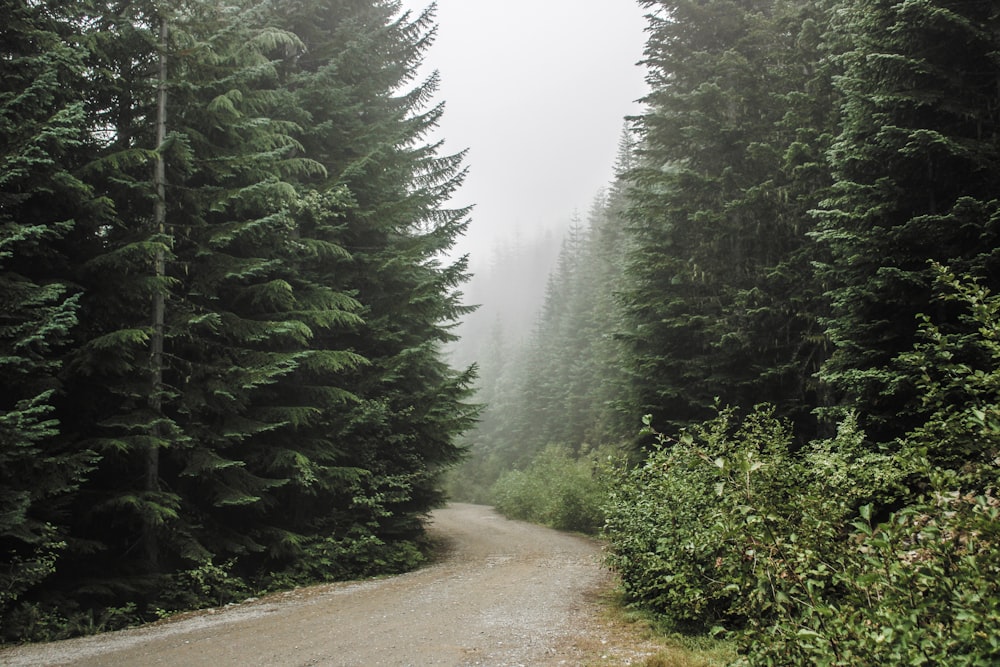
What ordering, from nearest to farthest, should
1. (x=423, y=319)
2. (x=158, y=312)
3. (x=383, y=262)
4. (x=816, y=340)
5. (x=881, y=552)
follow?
(x=881, y=552) → (x=158, y=312) → (x=816, y=340) → (x=383, y=262) → (x=423, y=319)

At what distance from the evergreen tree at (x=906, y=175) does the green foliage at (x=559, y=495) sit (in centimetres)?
723

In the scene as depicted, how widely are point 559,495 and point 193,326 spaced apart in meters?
14.3


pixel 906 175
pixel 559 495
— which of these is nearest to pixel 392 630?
pixel 906 175

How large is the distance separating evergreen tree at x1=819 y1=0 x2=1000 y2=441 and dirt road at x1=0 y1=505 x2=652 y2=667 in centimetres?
538

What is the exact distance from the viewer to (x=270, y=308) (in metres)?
12.1

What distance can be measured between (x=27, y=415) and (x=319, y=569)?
597 centimetres

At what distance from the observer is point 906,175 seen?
842cm

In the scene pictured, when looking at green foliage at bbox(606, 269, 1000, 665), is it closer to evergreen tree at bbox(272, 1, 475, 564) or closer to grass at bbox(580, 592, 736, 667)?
grass at bbox(580, 592, 736, 667)

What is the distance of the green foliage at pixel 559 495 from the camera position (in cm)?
1862

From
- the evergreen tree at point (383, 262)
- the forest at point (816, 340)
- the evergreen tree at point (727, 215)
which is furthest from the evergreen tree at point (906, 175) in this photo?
the evergreen tree at point (383, 262)

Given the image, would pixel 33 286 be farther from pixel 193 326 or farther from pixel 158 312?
pixel 193 326

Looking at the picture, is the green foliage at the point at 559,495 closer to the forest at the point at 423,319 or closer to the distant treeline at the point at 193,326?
the forest at the point at 423,319

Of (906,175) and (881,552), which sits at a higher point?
(906,175)

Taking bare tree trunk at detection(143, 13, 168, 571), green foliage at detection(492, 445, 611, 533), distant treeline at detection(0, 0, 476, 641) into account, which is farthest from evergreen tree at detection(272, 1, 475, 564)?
green foliage at detection(492, 445, 611, 533)
